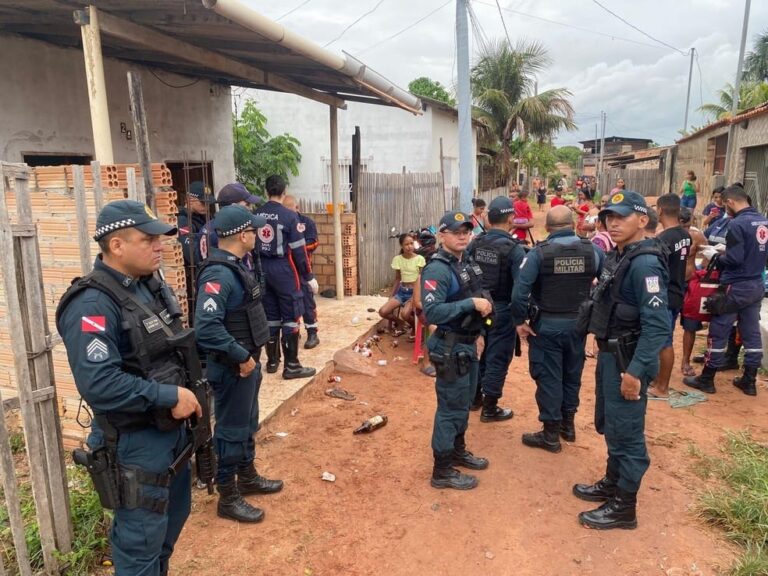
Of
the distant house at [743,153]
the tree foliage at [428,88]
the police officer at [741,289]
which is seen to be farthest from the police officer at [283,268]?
the tree foliage at [428,88]

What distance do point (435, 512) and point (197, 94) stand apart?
22.9 ft

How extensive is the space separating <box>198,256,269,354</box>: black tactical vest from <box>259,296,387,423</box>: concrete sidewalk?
1404 millimetres

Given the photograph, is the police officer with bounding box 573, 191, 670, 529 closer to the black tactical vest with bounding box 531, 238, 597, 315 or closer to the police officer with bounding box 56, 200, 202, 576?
the black tactical vest with bounding box 531, 238, 597, 315

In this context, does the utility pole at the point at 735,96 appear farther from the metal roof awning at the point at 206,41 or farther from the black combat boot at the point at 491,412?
the black combat boot at the point at 491,412

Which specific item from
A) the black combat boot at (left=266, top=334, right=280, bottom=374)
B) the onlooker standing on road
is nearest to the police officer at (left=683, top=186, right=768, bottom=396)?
the onlooker standing on road

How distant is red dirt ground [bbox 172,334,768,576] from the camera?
9.87ft

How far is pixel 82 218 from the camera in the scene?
3145mm

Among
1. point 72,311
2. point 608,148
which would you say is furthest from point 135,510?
point 608,148

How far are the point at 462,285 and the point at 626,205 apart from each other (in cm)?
115

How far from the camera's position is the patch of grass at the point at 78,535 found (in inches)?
110

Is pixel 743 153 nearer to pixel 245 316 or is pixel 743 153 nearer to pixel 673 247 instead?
pixel 673 247

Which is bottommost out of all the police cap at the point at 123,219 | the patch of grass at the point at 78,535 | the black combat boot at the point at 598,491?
the black combat boot at the point at 598,491

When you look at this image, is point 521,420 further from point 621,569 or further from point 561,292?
point 621,569

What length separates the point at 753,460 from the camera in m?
3.91
